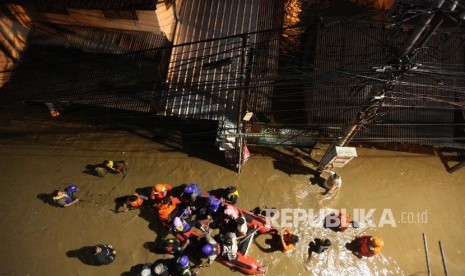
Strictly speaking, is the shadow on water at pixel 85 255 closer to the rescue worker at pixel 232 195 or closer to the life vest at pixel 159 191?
the life vest at pixel 159 191

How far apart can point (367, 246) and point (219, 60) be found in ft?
31.5

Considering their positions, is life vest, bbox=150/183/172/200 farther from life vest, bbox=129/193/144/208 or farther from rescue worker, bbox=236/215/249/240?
rescue worker, bbox=236/215/249/240

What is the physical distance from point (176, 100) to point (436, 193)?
11858 mm

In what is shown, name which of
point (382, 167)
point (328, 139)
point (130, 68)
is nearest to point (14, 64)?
point (130, 68)

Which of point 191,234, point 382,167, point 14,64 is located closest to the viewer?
point 191,234

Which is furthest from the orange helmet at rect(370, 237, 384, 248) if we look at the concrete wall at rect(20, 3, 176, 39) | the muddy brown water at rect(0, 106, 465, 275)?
the concrete wall at rect(20, 3, 176, 39)

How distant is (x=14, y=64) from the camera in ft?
51.6

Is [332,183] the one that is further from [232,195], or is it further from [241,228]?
[241,228]

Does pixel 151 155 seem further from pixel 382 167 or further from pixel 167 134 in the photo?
pixel 382 167

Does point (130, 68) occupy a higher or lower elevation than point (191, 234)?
A: higher

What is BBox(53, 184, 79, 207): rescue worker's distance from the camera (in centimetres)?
1348

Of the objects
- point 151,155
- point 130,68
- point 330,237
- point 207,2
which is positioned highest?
point 207,2

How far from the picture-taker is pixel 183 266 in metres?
11.6

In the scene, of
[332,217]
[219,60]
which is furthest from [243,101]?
[332,217]
